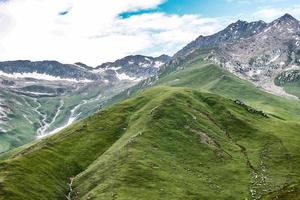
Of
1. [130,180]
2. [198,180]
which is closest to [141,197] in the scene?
[130,180]

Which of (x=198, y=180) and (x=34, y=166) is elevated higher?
(x=34, y=166)

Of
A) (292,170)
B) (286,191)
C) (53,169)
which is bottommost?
(292,170)

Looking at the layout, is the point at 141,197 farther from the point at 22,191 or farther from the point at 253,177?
the point at 253,177

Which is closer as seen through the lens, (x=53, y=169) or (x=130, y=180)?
(x=130, y=180)

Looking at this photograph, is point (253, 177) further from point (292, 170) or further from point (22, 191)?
point (22, 191)

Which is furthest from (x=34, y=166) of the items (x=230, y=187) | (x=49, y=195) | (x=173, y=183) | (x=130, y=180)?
(x=230, y=187)

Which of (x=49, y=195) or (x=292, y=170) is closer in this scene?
(x=49, y=195)

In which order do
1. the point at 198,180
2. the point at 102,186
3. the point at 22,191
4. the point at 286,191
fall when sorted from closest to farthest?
the point at 286,191, the point at 22,191, the point at 102,186, the point at 198,180

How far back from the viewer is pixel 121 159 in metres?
199

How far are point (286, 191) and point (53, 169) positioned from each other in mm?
130691

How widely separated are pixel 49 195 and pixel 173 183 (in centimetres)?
4672

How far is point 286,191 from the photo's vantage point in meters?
83.9

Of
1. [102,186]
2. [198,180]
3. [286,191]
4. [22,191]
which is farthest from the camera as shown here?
[198,180]

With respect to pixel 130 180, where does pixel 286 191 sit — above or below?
above
